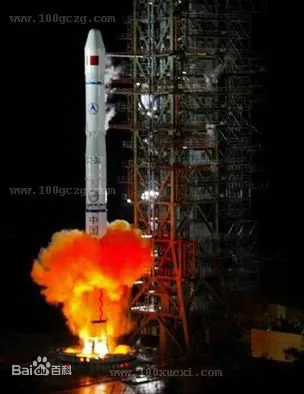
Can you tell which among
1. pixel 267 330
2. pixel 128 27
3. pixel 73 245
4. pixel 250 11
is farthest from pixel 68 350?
pixel 250 11

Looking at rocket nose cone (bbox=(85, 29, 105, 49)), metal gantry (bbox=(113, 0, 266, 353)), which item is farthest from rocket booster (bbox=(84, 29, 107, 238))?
metal gantry (bbox=(113, 0, 266, 353))

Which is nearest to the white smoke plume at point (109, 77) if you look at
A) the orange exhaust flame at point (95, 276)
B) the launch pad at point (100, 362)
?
the orange exhaust flame at point (95, 276)

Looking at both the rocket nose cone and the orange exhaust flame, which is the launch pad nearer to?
the orange exhaust flame

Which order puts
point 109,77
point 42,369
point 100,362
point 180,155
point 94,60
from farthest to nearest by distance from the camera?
point 109,77 → point 180,155 → point 94,60 → point 100,362 → point 42,369

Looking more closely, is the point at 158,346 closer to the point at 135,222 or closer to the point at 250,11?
the point at 135,222

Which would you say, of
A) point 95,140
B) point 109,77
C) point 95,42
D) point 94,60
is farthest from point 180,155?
point 95,42

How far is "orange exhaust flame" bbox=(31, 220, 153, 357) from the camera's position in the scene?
111ft

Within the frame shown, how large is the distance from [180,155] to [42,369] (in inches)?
293

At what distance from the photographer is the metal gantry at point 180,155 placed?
35094 mm

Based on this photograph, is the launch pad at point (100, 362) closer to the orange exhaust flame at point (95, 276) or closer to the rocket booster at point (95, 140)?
the orange exhaust flame at point (95, 276)

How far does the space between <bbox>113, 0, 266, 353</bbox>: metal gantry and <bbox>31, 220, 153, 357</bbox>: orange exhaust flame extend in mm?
909

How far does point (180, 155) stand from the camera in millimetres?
35344

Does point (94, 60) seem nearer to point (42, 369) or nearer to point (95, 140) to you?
point (95, 140)

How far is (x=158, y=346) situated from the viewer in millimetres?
36188
